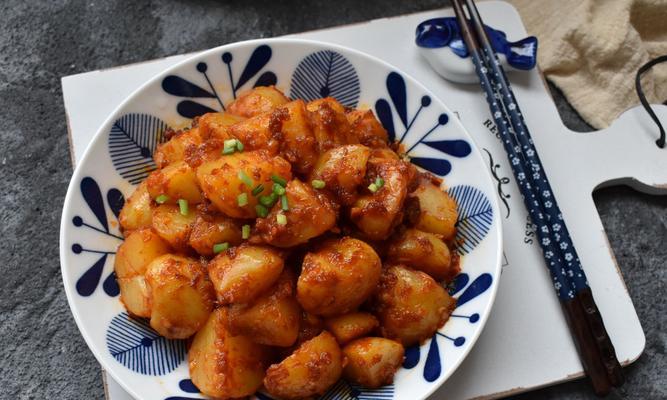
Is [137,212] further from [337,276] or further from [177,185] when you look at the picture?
[337,276]

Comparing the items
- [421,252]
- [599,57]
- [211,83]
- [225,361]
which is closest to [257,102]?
[211,83]

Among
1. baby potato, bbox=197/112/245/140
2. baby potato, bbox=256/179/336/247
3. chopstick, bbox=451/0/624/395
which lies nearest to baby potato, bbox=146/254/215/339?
baby potato, bbox=256/179/336/247

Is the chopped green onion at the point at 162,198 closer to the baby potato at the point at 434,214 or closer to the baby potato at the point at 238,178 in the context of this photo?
the baby potato at the point at 238,178

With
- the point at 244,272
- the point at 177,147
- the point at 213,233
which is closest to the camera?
the point at 244,272

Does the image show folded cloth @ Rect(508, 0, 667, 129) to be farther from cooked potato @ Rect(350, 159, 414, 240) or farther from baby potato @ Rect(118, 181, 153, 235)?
baby potato @ Rect(118, 181, 153, 235)

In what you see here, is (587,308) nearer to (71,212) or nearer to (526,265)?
(526,265)

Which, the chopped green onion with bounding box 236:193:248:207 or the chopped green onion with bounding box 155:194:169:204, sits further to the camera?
the chopped green onion with bounding box 155:194:169:204
